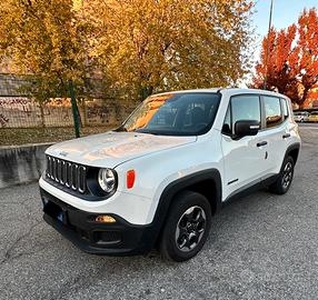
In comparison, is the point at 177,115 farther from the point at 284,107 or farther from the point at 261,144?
the point at 284,107

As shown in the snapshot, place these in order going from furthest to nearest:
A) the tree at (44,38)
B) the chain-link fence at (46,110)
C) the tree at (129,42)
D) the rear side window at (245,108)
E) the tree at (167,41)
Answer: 1. the chain-link fence at (46,110)
2. the tree at (167,41)
3. the tree at (129,42)
4. the tree at (44,38)
5. the rear side window at (245,108)

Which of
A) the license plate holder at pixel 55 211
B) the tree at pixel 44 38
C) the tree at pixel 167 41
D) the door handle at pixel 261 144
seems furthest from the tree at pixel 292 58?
the license plate holder at pixel 55 211

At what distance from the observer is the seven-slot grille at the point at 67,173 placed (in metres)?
2.45

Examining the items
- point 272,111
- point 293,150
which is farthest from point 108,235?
point 293,150

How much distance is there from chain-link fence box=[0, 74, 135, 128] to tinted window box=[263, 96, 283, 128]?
6.89 metres

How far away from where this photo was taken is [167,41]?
8.80 meters

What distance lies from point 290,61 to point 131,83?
2565 cm

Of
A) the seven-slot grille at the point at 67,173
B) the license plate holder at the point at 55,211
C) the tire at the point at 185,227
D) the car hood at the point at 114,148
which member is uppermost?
the car hood at the point at 114,148

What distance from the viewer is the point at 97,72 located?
973 centimetres

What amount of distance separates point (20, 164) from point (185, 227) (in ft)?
13.6

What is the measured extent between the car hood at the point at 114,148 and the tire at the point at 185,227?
21.6 inches

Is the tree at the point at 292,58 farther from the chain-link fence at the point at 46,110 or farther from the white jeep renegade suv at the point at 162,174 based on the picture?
the white jeep renegade suv at the point at 162,174

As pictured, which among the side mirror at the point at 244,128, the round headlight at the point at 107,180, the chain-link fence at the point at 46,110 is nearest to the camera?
the round headlight at the point at 107,180

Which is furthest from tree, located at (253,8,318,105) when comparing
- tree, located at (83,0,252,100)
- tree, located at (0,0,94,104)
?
tree, located at (0,0,94,104)
